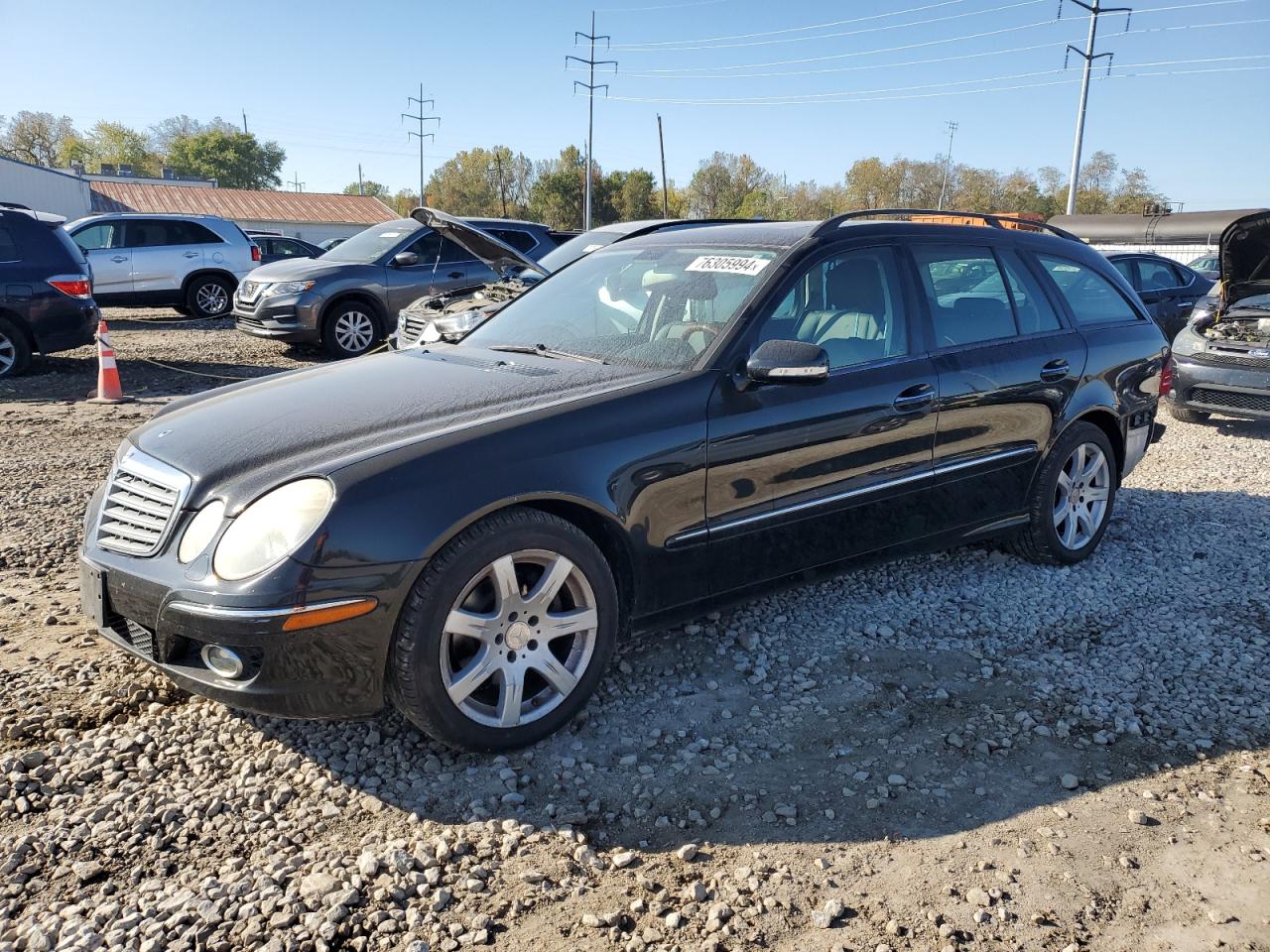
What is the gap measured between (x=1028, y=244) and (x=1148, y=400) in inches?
47.9

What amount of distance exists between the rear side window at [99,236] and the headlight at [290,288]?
5.66 meters

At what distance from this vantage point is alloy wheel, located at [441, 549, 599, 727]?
9.60 feet

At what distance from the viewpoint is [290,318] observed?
11.2 metres

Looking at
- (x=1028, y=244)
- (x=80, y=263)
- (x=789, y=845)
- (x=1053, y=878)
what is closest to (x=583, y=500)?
(x=789, y=845)

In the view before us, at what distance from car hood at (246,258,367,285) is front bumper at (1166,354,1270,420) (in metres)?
9.16

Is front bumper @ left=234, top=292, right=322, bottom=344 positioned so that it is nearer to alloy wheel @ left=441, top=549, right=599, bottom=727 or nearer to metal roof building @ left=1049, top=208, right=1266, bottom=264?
alloy wheel @ left=441, top=549, right=599, bottom=727

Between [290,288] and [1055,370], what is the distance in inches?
360

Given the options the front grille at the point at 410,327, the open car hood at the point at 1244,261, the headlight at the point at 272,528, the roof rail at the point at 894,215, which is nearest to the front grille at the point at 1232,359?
the open car hood at the point at 1244,261

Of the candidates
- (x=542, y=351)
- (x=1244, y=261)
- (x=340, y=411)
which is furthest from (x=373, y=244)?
(x=1244, y=261)

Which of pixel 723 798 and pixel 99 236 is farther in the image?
pixel 99 236

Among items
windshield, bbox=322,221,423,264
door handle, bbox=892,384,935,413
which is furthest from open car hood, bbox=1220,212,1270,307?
windshield, bbox=322,221,423,264

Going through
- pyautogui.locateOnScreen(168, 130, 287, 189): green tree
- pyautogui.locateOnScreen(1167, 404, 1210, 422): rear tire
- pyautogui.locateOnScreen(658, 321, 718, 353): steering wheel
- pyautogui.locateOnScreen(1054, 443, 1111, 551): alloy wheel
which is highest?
pyautogui.locateOnScreen(168, 130, 287, 189): green tree

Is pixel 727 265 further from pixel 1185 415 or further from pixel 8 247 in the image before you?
pixel 8 247

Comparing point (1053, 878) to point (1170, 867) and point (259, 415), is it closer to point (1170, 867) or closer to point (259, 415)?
point (1170, 867)
